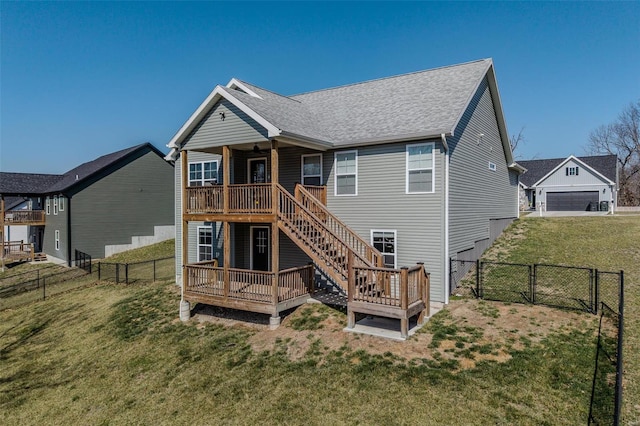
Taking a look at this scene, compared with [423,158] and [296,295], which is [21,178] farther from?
[423,158]

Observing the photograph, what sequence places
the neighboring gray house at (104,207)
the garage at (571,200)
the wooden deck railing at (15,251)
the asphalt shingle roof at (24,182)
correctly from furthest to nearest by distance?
the garage at (571,200) → the asphalt shingle roof at (24,182) → the wooden deck railing at (15,251) → the neighboring gray house at (104,207)

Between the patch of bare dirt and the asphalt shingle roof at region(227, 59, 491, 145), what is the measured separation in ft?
17.9

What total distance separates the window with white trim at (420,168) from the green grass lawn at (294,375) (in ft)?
12.6

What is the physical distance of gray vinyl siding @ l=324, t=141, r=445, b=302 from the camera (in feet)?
40.0

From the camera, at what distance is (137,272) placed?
21.2 metres

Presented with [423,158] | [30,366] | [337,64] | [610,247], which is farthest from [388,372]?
[337,64]

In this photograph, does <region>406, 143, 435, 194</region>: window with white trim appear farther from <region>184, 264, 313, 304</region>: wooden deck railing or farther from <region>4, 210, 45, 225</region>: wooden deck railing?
<region>4, 210, 45, 225</region>: wooden deck railing

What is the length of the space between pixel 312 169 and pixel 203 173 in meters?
5.27

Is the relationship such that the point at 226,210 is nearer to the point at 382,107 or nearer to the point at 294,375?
the point at 294,375

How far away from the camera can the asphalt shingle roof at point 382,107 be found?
12.7m

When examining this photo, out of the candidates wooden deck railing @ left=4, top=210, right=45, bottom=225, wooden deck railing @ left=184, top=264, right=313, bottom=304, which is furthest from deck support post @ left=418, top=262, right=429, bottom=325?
wooden deck railing @ left=4, top=210, right=45, bottom=225

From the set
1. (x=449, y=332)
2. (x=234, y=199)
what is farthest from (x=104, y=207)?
(x=449, y=332)

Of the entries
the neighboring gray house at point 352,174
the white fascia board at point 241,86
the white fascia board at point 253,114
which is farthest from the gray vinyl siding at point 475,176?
the white fascia board at point 241,86

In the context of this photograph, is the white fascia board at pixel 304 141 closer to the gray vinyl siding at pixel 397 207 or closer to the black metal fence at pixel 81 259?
the gray vinyl siding at pixel 397 207
